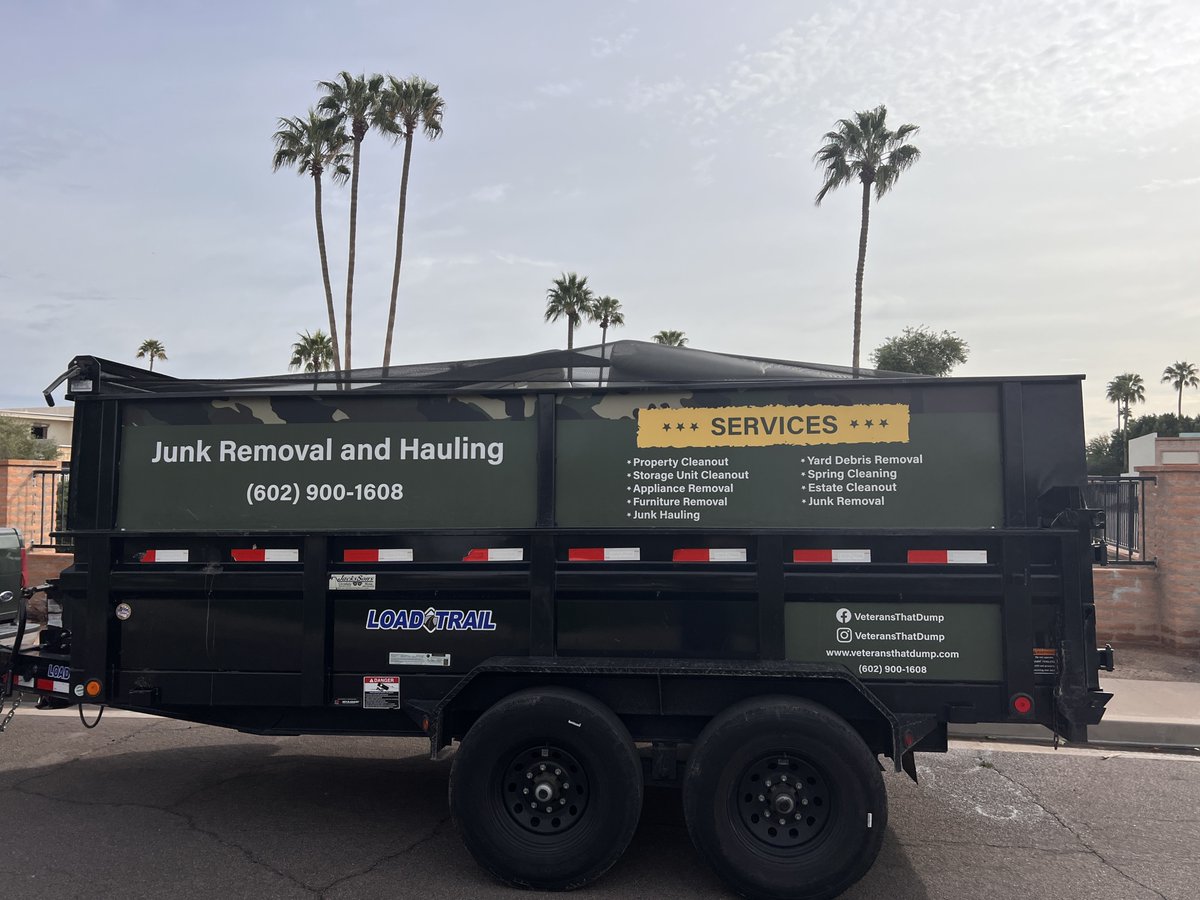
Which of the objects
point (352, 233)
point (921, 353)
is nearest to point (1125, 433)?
point (921, 353)

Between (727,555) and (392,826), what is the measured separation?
2.52 m

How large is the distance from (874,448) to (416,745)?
420 centimetres

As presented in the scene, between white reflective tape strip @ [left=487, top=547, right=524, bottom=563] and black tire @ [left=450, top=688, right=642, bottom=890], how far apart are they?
657 mm

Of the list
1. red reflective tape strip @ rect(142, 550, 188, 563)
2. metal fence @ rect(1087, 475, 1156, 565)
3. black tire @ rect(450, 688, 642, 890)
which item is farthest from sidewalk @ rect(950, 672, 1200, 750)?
red reflective tape strip @ rect(142, 550, 188, 563)

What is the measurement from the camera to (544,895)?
4047 millimetres

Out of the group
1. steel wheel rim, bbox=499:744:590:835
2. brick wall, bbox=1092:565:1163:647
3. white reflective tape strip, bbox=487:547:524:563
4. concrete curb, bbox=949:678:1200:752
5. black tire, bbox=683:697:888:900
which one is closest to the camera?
black tire, bbox=683:697:888:900

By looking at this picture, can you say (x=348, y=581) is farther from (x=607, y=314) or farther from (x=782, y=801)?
(x=607, y=314)

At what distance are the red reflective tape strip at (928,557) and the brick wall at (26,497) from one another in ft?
39.8

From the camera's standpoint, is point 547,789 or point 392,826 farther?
point 392,826

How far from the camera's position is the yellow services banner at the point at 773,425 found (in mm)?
4262

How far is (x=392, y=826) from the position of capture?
4883mm

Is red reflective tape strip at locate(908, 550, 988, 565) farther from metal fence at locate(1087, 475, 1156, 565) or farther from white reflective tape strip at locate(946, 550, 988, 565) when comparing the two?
metal fence at locate(1087, 475, 1156, 565)

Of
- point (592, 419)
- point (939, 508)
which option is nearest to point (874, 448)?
point (939, 508)

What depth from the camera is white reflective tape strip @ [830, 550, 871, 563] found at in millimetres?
4203
